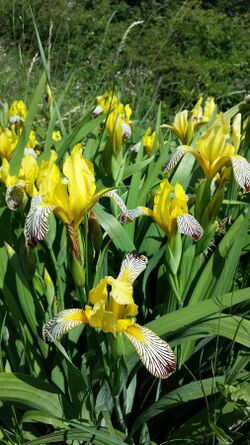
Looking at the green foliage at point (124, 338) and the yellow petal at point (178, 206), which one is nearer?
the green foliage at point (124, 338)

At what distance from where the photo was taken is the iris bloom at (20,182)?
1522 millimetres

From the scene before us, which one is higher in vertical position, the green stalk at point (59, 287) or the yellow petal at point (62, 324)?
the yellow petal at point (62, 324)

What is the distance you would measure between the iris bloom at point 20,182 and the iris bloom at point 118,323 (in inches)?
18.4

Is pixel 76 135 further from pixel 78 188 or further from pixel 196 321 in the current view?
pixel 196 321

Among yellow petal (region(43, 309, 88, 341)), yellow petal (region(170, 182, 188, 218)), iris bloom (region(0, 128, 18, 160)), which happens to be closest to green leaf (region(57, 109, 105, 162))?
iris bloom (region(0, 128, 18, 160))

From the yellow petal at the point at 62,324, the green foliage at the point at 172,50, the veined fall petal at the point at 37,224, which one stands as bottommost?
the green foliage at the point at 172,50

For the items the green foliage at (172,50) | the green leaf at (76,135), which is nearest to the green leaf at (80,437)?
the green leaf at (76,135)

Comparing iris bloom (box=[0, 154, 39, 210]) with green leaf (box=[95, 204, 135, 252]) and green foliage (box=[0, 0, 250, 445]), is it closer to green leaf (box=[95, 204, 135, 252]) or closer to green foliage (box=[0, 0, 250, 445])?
green foliage (box=[0, 0, 250, 445])

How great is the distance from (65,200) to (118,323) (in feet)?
1.17

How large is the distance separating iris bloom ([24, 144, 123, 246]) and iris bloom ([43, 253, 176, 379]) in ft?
0.73

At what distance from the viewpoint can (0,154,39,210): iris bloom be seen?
1522 mm

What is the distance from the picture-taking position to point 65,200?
1323 mm

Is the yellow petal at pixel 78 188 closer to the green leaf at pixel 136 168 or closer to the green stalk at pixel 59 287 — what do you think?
the green stalk at pixel 59 287

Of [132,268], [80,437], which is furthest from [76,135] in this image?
[80,437]
